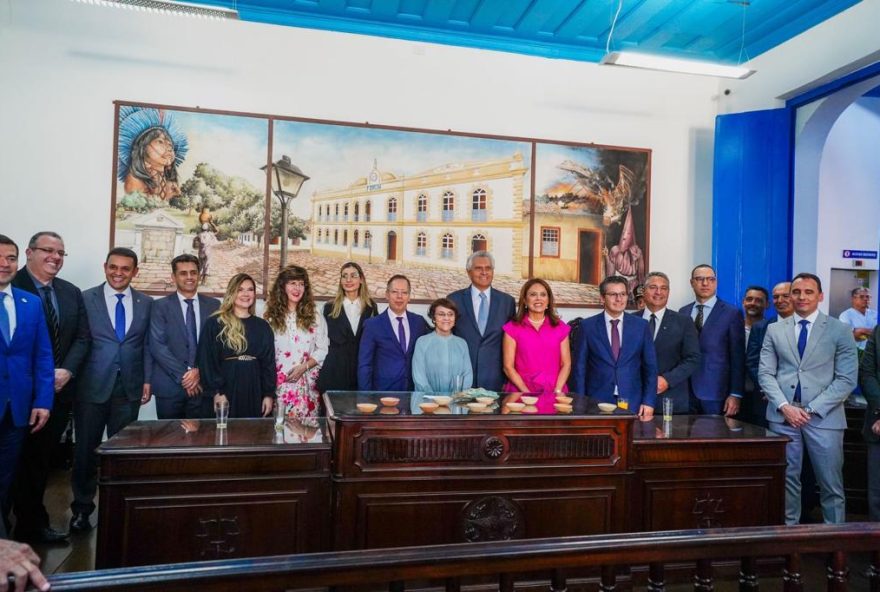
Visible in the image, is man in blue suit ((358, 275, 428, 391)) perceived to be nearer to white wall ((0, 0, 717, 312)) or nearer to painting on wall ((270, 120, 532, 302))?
painting on wall ((270, 120, 532, 302))

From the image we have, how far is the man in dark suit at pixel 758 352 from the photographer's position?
4328 mm

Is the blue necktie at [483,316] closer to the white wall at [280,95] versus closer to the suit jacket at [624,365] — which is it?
the suit jacket at [624,365]

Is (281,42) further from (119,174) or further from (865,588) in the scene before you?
(865,588)

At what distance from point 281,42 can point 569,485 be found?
4482mm

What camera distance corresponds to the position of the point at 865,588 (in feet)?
10.1

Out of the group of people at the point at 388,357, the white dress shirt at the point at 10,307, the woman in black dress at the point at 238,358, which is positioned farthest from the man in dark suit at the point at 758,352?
the white dress shirt at the point at 10,307

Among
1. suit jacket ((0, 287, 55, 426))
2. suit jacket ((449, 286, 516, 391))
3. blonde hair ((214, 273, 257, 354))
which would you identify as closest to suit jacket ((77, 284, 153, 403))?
suit jacket ((0, 287, 55, 426))

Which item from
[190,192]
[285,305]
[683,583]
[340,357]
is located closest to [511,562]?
[683,583]

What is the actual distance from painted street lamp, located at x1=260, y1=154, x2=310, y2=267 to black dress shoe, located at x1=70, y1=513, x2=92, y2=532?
2.43 m

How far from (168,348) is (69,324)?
60cm

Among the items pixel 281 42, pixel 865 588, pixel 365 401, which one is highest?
pixel 281 42

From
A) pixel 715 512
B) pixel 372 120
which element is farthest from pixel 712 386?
pixel 372 120

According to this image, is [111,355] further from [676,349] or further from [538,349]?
[676,349]

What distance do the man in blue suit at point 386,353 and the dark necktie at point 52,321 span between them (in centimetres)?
183
